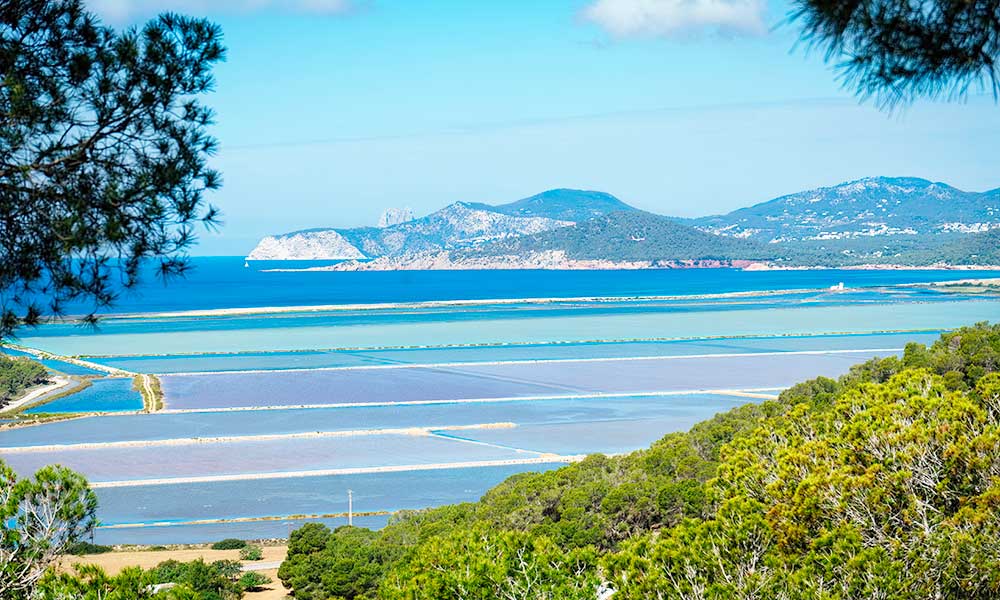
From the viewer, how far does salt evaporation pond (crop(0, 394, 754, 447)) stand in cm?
3322

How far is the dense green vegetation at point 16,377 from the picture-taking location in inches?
1683

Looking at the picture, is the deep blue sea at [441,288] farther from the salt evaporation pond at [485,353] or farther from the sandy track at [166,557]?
the sandy track at [166,557]

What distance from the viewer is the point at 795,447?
403 inches

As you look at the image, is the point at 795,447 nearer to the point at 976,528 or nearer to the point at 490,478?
the point at 976,528

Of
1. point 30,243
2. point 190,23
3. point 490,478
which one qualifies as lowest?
point 490,478

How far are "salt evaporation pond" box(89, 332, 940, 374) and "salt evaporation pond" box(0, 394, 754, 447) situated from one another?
1382 centimetres

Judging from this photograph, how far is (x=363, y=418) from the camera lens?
35625mm

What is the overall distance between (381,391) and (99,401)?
35.6 feet

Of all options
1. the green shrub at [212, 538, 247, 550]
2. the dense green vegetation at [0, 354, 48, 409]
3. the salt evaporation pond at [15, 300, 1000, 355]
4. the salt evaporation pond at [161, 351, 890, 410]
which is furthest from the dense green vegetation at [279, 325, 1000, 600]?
the salt evaporation pond at [15, 300, 1000, 355]

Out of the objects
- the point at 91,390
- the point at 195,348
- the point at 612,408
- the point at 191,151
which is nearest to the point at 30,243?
the point at 191,151

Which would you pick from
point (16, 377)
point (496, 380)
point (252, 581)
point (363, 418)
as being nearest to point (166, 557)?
point (252, 581)

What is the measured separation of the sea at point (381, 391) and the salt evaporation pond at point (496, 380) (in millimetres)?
171

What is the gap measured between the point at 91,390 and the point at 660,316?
48.4 m

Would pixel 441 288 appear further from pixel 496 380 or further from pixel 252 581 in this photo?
pixel 252 581
